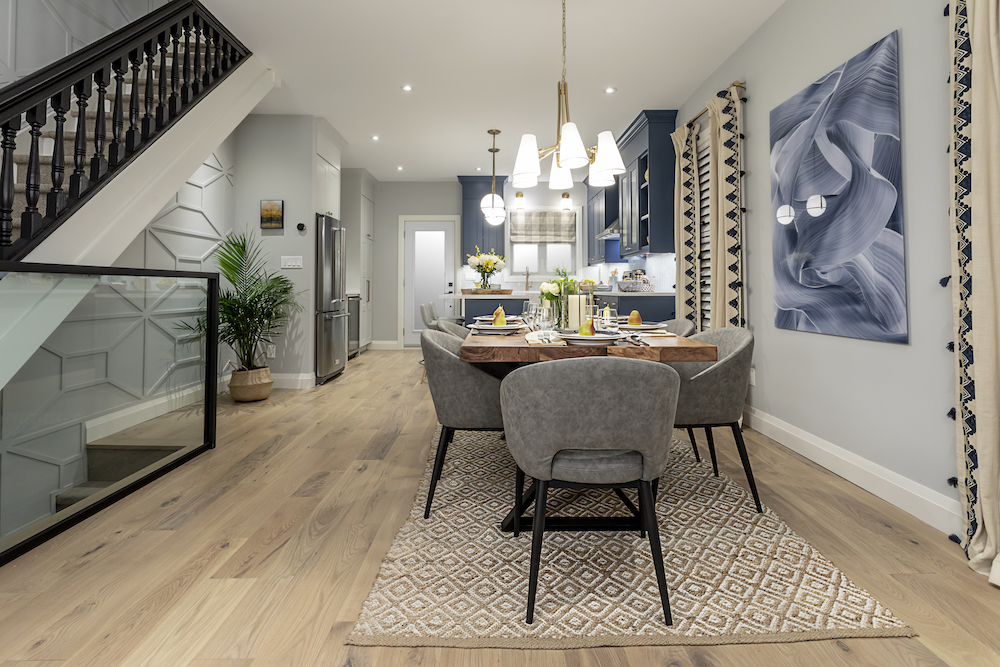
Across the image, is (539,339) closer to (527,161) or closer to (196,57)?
(527,161)

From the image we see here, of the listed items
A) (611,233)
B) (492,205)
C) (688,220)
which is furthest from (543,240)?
(688,220)

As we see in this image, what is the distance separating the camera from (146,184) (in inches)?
105

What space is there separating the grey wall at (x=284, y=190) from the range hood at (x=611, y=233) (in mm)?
3397

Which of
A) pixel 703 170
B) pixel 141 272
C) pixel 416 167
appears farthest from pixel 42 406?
pixel 416 167

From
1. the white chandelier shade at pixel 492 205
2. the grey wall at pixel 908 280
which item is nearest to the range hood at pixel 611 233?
the white chandelier shade at pixel 492 205

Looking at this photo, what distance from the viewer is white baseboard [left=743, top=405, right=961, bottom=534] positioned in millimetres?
1960

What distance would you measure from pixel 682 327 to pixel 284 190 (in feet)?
13.1

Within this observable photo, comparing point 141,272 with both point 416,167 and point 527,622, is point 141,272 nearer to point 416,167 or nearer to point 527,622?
point 527,622

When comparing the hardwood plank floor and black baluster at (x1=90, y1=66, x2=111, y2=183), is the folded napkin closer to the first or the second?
the hardwood plank floor

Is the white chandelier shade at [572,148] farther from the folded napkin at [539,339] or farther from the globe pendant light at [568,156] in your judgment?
the folded napkin at [539,339]

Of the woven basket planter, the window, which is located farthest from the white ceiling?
the woven basket planter

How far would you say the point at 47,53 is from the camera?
3.01 meters

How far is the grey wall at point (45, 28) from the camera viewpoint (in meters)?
2.75

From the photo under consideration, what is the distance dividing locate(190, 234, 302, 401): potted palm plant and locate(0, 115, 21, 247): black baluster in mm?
2275
